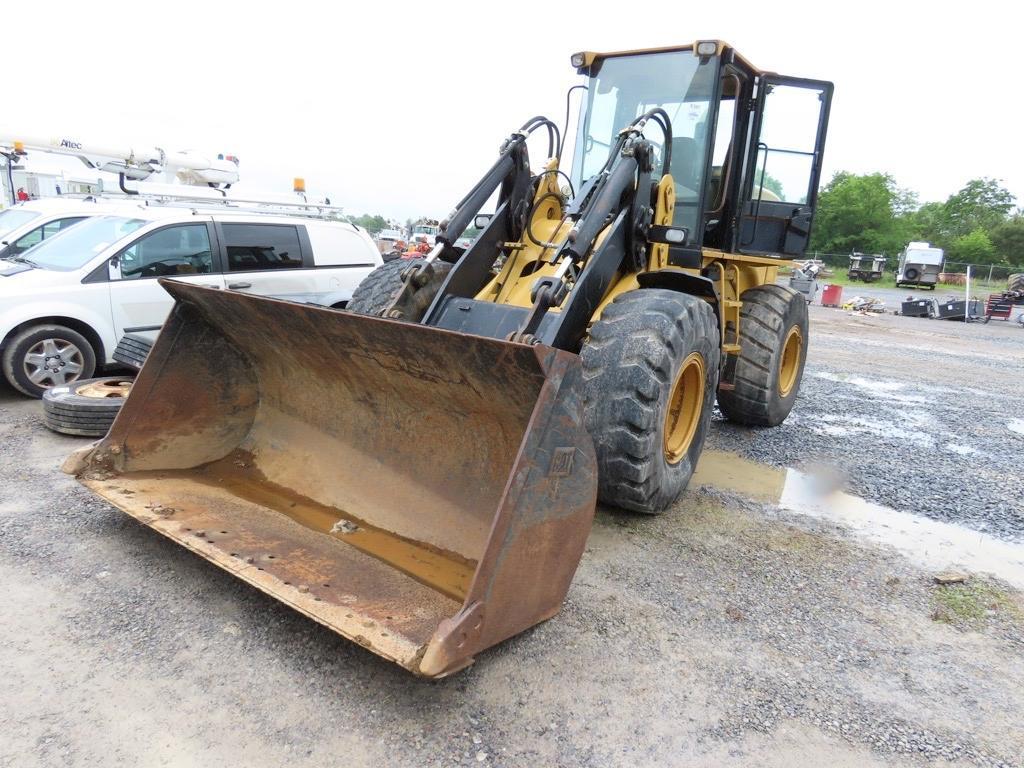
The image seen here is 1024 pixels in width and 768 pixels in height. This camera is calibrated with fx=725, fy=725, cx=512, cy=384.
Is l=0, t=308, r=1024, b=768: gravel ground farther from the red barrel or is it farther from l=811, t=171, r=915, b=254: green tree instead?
l=811, t=171, r=915, b=254: green tree

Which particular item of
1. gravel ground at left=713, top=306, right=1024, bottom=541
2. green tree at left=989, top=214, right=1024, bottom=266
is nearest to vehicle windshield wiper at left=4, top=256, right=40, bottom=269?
gravel ground at left=713, top=306, right=1024, bottom=541

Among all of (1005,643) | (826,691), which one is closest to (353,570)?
(826,691)

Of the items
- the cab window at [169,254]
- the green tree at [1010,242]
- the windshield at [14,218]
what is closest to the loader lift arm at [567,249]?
the cab window at [169,254]

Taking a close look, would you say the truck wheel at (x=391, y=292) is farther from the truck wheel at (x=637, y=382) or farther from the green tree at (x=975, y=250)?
the green tree at (x=975, y=250)

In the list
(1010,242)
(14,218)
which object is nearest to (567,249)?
(14,218)

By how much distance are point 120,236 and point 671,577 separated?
5.78m

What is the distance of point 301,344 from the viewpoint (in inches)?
153

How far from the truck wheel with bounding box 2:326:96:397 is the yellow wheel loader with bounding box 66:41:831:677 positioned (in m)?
2.67

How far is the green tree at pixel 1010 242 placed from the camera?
55400mm

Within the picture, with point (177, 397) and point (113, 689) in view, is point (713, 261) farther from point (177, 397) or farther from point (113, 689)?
point (113, 689)

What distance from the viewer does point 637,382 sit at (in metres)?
3.70

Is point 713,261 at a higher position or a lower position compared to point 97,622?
higher

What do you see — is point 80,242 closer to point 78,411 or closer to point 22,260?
point 22,260

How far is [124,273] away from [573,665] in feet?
18.4
